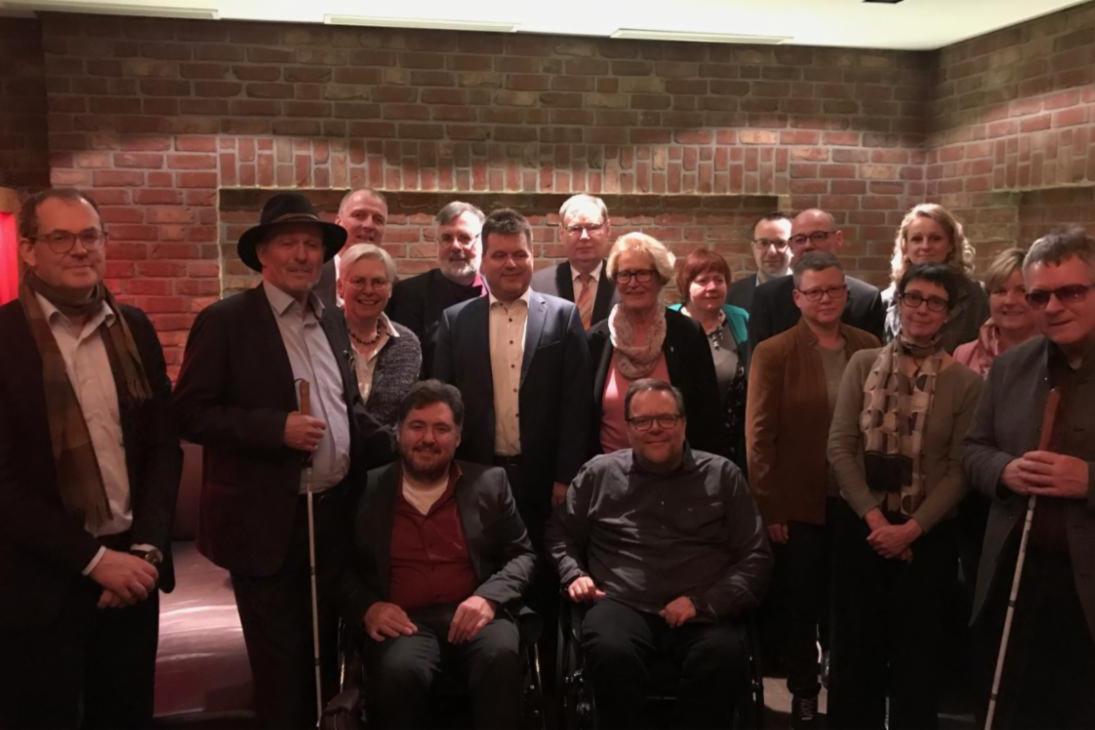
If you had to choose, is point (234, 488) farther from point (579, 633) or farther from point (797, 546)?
point (797, 546)

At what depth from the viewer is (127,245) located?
4.91 m

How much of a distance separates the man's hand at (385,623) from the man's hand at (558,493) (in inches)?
24.4

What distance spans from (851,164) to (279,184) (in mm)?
3008

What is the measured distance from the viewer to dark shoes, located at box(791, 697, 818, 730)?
10.2ft

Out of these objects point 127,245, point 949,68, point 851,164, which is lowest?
point 127,245

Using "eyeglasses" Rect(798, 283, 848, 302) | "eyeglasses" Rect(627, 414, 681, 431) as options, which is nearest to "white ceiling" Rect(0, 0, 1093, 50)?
"eyeglasses" Rect(798, 283, 848, 302)

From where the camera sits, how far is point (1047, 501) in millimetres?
2408

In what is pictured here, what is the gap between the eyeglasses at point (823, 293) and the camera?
312 cm

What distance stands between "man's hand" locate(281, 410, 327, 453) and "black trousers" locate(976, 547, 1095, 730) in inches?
67.1

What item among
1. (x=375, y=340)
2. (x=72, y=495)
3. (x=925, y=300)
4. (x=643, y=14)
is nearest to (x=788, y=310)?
(x=925, y=300)

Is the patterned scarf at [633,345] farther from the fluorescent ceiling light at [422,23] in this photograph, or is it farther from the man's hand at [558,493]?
the fluorescent ceiling light at [422,23]

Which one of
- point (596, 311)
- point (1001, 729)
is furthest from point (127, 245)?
point (1001, 729)

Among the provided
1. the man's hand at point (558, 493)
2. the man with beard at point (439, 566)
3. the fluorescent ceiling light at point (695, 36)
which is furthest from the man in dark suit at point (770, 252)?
the man with beard at point (439, 566)

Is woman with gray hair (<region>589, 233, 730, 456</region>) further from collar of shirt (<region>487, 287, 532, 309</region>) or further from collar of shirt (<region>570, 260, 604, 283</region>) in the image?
collar of shirt (<region>570, 260, 604, 283</region>)
